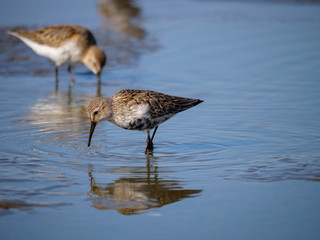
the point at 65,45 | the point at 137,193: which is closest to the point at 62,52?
the point at 65,45

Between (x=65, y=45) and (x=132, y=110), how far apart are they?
6.12m

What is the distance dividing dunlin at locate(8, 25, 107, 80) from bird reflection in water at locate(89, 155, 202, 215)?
6877 millimetres

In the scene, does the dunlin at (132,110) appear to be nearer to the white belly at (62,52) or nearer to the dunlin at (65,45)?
the dunlin at (65,45)

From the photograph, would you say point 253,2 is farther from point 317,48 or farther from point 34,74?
point 34,74

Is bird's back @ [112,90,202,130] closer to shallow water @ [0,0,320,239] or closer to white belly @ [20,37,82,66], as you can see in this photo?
shallow water @ [0,0,320,239]

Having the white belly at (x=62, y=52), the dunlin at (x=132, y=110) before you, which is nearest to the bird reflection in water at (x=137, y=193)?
the dunlin at (x=132, y=110)

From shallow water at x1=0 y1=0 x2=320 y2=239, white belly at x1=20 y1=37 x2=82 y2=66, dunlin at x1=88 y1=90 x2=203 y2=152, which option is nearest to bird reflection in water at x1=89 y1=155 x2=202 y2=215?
shallow water at x1=0 y1=0 x2=320 y2=239

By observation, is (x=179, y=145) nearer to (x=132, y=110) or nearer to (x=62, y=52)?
(x=132, y=110)

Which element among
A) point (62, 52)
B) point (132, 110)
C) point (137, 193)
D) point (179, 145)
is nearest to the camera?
point (137, 193)

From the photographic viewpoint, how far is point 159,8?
21.3m

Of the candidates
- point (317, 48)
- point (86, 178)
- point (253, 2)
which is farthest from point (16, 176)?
point (253, 2)

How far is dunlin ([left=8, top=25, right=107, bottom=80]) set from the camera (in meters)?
13.1

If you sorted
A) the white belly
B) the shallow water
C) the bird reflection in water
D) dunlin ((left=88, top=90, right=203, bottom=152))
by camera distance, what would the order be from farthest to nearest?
the white belly, dunlin ((left=88, top=90, right=203, bottom=152)), the bird reflection in water, the shallow water

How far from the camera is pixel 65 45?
43.1 feet
